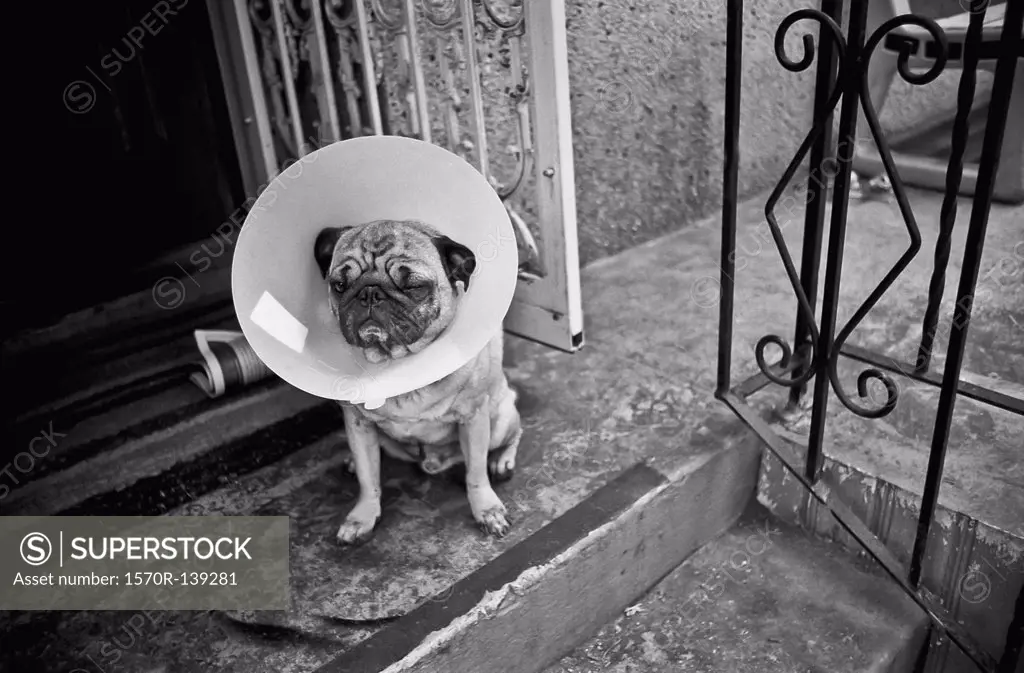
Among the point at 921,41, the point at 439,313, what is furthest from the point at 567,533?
the point at 921,41

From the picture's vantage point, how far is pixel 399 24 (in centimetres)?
211

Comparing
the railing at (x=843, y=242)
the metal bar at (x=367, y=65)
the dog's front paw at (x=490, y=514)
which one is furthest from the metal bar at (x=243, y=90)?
the railing at (x=843, y=242)

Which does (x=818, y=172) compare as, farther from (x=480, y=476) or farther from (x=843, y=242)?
(x=480, y=476)

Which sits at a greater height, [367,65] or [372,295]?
[367,65]

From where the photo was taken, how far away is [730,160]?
5.62 feet

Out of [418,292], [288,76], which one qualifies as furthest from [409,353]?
[288,76]

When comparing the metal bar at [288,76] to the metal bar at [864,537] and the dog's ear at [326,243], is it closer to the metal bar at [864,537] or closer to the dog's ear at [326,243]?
the dog's ear at [326,243]

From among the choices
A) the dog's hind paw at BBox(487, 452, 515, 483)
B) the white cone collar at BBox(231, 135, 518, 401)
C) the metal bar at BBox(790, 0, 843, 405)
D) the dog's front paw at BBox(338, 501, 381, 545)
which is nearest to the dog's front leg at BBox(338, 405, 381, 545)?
the dog's front paw at BBox(338, 501, 381, 545)

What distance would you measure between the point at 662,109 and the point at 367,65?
128 centimetres

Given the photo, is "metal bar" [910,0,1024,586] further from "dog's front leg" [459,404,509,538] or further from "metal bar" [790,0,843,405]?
"dog's front leg" [459,404,509,538]

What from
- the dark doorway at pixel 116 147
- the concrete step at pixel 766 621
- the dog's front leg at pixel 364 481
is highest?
the dark doorway at pixel 116 147

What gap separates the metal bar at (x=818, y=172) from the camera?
5.21ft

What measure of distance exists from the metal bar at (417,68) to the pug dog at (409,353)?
2.21 ft

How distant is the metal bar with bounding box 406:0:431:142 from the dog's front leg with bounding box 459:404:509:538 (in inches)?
32.9
